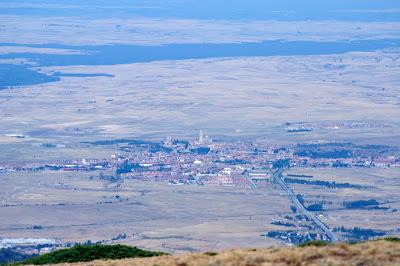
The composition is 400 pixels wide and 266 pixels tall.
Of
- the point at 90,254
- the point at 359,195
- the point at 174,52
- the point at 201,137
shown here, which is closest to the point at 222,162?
the point at 201,137

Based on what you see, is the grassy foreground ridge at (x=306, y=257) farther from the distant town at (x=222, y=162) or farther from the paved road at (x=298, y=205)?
the distant town at (x=222, y=162)

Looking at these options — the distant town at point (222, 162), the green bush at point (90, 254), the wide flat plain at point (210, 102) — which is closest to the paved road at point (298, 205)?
the distant town at point (222, 162)

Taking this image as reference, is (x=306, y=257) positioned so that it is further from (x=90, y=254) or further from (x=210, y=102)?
(x=210, y=102)

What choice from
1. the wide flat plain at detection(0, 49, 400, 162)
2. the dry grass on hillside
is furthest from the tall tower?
the dry grass on hillside

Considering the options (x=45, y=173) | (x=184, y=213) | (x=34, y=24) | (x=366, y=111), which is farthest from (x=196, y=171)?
(x=34, y=24)

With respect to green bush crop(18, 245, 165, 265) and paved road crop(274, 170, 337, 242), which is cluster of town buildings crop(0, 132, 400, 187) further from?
green bush crop(18, 245, 165, 265)
